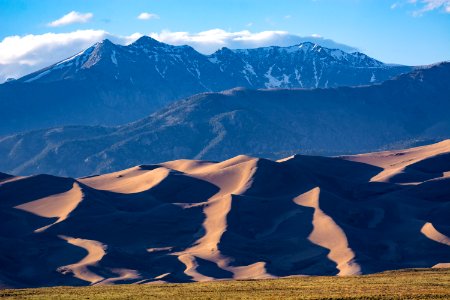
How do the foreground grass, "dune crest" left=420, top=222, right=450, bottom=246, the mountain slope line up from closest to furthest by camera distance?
the foreground grass → the mountain slope → "dune crest" left=420, top=222, right=450, bottom=246

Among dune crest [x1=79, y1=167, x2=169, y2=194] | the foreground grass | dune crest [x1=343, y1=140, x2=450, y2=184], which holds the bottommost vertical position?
dune crest [x1=343, y1=140, x2=450, y2=184]

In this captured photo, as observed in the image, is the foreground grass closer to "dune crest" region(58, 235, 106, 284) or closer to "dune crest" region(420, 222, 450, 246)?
"dune crest" region(58, 235, 106, 284)

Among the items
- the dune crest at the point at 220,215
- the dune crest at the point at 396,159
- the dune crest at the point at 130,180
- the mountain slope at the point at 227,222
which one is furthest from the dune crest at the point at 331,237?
the dune crest at the point at 130,180

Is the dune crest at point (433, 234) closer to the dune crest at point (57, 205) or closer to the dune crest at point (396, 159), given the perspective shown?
the dune crest at point (396, 159)

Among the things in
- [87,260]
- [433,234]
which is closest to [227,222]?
[87,260]

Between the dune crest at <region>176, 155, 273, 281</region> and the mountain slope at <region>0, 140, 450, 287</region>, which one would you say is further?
the mountain slope at <region>0, 140, 450, 287</region>

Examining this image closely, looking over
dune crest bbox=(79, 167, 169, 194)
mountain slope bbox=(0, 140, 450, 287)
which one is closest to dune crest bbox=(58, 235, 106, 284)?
mountain slope bbox=(0, 140, 450, 287)
